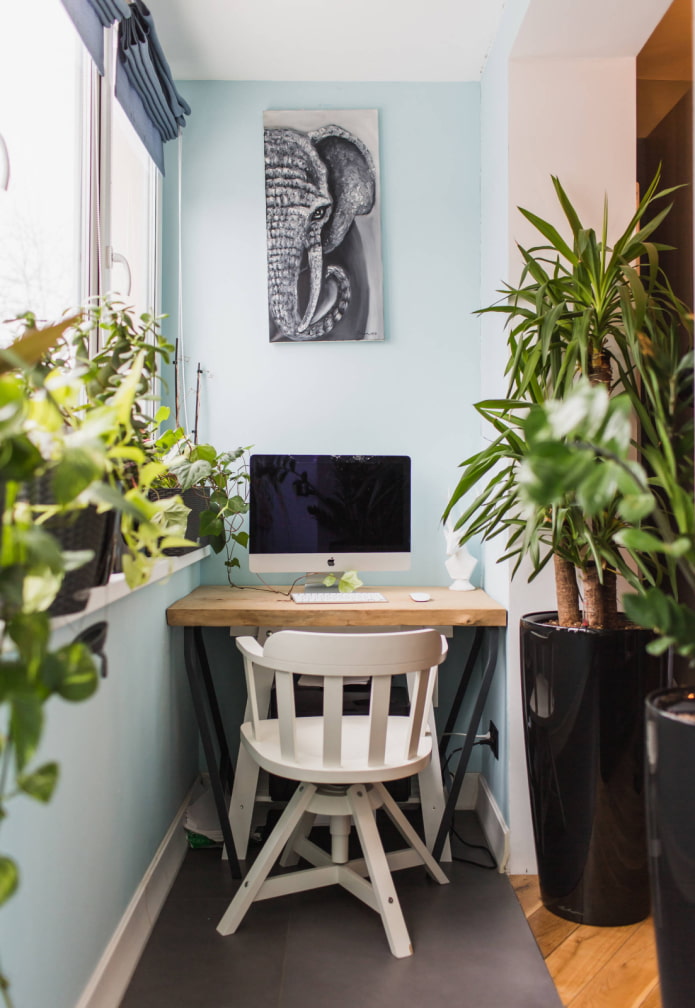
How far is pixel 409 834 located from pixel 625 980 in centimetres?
60

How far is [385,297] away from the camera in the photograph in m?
2.70

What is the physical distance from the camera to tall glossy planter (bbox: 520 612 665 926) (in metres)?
1.80

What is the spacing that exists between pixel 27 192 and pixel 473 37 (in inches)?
63.0

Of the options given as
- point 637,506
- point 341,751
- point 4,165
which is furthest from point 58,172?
point 637,506

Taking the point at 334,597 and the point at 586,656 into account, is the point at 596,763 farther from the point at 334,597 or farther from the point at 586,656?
the point at 334,597

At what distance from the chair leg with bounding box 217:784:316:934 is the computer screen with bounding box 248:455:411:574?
2.64 ft

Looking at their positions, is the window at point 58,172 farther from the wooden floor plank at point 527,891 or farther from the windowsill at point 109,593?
the wooden floor plank at point 527,891

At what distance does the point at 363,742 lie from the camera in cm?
187

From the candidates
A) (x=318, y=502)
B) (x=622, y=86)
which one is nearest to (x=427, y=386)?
(x=318, y=502)

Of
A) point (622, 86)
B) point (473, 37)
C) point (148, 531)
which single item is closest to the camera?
point (148, 531)

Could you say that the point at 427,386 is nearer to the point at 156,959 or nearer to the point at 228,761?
the point at 228,761

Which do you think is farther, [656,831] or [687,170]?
[687,170]

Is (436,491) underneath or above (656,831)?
above

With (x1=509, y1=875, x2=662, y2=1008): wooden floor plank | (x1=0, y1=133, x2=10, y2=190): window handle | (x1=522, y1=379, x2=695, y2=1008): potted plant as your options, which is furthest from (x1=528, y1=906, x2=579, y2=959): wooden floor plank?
(x1=0, y1=133, x2=10, y2=190): window handle
